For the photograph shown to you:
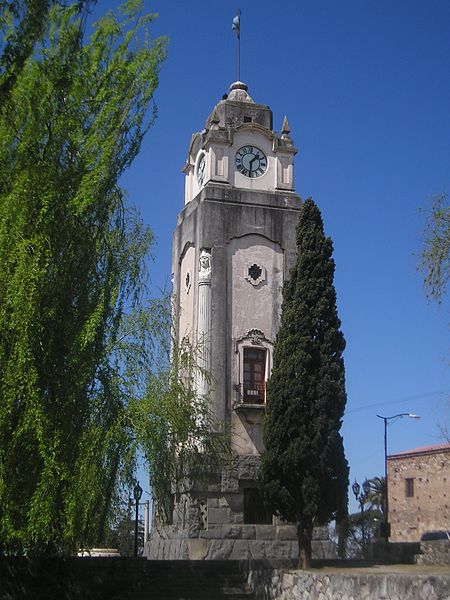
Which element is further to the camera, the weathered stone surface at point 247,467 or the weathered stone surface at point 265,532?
the weathered stone surface at point 247,467

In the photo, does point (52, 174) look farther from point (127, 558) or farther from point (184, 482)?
point (184, 482)

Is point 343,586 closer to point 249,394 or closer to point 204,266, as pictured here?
point 249,394

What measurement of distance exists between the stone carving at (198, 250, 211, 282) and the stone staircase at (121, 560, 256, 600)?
9.59 m

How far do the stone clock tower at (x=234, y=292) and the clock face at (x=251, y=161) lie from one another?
4 centimetres

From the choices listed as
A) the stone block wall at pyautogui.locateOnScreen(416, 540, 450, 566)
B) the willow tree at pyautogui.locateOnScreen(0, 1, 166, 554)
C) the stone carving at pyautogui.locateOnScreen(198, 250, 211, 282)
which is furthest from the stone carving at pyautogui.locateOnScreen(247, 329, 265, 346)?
the willow tree at pyautogui.locateOnScreen(0, 1, 166, 554)

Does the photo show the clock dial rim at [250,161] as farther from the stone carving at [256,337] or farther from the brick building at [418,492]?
the brick building at [418,492]

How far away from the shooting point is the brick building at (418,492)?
142 feet

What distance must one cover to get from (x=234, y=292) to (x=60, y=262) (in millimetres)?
14924

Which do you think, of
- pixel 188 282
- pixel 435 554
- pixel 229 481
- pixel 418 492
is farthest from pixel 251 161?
pixel 418 492

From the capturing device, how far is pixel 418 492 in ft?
148

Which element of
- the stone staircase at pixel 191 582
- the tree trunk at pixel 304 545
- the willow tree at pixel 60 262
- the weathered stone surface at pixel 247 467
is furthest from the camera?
the weathered stone surface at pixel 247 467

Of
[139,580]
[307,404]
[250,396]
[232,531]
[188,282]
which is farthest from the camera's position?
[188,282]

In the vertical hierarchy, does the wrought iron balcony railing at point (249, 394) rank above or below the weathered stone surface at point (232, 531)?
above

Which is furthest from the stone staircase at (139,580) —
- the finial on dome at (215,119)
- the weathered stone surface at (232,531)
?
the finial on dome at (215,119)
